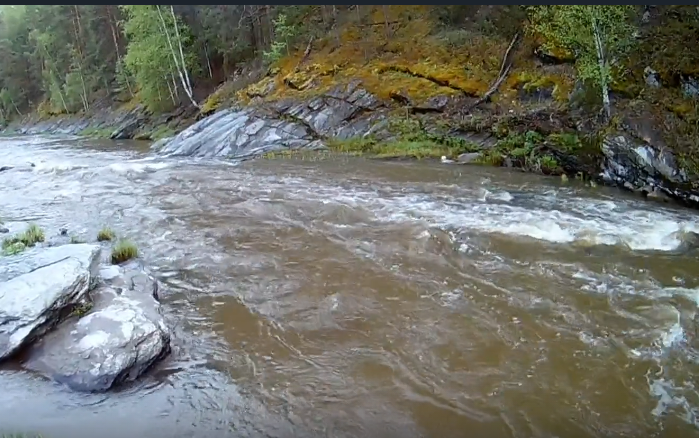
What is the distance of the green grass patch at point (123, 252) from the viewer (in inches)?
350

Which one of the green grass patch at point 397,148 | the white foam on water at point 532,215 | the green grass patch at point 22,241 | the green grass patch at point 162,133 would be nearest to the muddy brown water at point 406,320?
the white foam on water at point 532,215

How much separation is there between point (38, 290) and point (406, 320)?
177 inches

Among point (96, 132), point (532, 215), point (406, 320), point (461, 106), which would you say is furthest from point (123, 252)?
point (96, 132)

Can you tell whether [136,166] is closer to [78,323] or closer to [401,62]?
[401,62]

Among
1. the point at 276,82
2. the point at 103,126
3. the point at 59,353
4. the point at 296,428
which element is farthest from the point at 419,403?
the point at 103,126

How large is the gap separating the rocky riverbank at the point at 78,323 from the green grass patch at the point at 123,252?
53.5 inches

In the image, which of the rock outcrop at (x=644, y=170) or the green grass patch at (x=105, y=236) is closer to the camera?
the green grass patch at (x=105, y=236)

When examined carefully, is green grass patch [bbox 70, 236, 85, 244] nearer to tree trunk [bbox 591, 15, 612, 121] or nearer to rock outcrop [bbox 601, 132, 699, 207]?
rock outcrop [bbox 601, 132, 699, 207]

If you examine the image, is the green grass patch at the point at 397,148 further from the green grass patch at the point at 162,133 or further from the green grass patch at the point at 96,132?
the green grass patch at the point at 96,132

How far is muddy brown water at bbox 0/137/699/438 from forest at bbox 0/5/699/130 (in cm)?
388

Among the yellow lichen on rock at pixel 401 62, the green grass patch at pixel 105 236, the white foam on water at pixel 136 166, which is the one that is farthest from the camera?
the yellow lichen on rock at pixel 401 62

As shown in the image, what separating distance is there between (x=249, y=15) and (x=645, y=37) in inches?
978

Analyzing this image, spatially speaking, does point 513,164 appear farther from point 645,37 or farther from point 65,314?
point 65,314

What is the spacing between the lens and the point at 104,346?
221 inches
